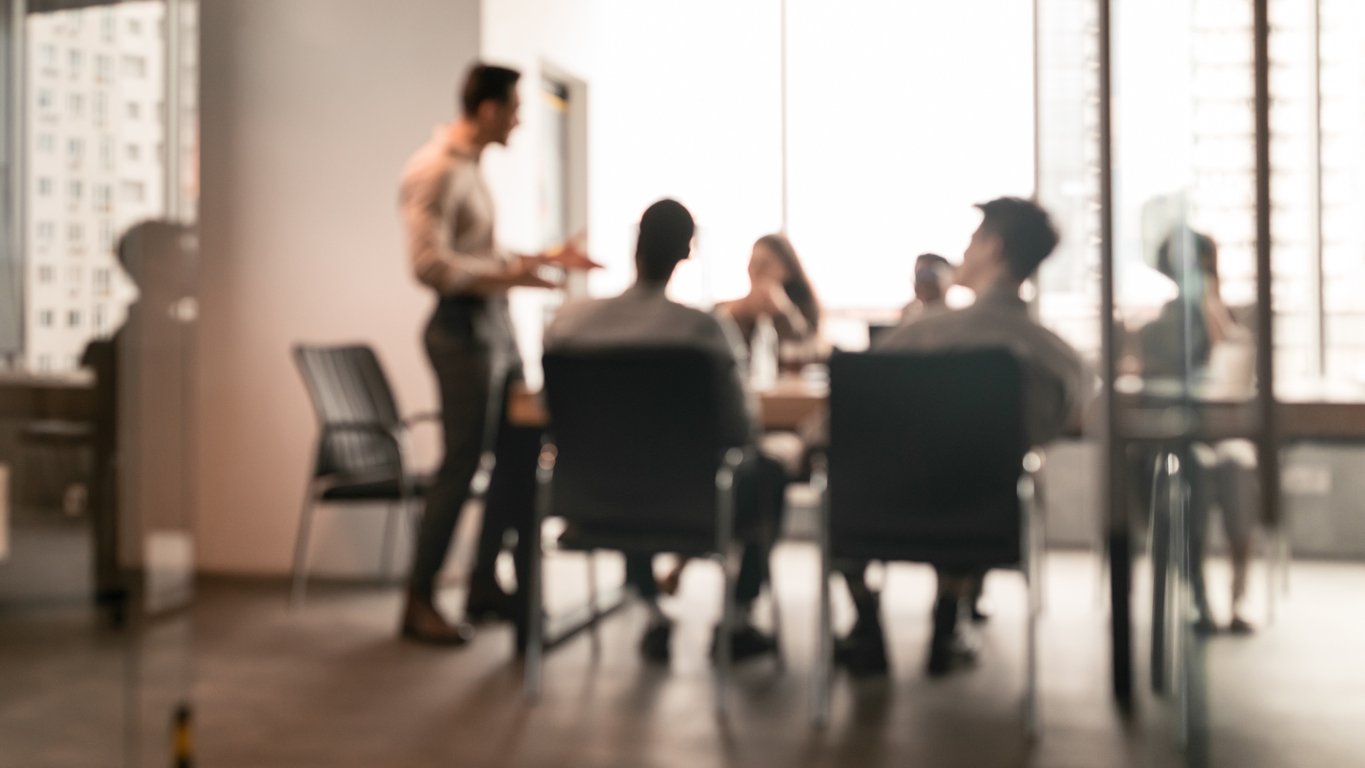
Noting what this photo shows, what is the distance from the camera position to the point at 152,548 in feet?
3.75

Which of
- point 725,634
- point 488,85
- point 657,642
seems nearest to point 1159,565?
point 725,634

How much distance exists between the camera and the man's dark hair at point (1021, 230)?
3.39 meters

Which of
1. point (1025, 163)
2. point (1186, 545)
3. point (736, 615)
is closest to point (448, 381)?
point (736, 615)

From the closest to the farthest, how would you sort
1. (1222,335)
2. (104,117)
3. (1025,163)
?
(104,117)
(1222,335)
(1025,163)

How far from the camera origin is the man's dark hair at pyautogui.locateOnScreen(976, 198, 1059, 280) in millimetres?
3395

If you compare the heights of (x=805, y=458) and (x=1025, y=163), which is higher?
(x=1025, y=163)

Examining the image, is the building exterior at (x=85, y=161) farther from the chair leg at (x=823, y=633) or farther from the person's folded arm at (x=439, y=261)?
the person's folded arm at (x=439, y=261)

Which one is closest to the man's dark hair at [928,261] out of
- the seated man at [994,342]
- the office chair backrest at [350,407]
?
the seated man at [994,342]

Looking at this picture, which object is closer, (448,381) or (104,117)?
(104,117)

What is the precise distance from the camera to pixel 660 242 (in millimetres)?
3398

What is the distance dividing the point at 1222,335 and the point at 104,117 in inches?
54.0

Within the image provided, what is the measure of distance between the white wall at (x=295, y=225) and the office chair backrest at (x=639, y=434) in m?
1.92

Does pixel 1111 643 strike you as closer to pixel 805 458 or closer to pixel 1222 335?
pixel 805 458

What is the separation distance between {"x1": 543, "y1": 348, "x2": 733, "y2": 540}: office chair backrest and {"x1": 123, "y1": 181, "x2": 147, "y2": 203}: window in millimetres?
1838
